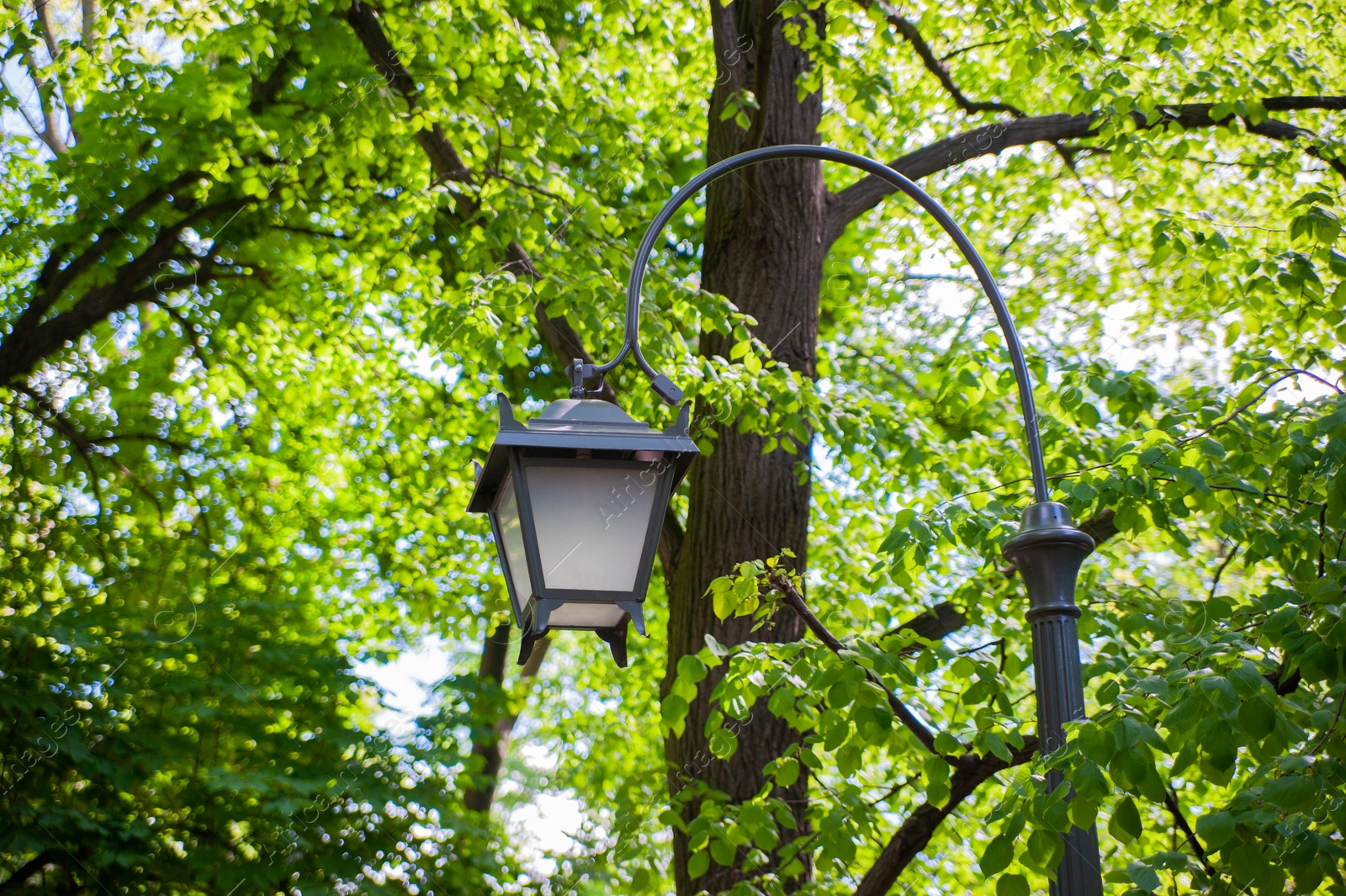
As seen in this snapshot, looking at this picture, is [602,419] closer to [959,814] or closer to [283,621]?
[283,621]

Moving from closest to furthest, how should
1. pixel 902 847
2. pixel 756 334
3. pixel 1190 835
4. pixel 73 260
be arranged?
pixel 1190 835, pixel 902 847, pixel 756 334, pixel 73 260

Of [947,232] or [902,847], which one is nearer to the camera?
[947,232]

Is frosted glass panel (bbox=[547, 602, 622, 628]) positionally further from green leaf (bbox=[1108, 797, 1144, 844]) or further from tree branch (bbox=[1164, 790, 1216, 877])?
tree branch (bbox=[1164, 790, 1216, 877])

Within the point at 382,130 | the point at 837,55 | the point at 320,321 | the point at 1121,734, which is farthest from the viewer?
the point at 320,321

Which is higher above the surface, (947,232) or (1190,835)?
(947,232)

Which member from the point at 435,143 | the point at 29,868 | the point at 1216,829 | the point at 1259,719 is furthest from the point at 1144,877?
the point at 29,868

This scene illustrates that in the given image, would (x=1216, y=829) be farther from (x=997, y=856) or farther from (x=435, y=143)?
(x=435, y=143)

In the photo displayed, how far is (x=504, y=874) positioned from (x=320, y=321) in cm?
436

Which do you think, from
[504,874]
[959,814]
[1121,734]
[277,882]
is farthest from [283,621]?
[1121,734]

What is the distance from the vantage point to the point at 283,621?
687cm

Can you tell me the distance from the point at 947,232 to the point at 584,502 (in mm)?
1469

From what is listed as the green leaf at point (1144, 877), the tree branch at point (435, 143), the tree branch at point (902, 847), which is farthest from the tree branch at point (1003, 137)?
the green leaf at point (1144, 877)

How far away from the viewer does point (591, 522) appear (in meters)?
2.51

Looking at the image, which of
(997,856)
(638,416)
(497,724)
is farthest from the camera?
(497,724)
